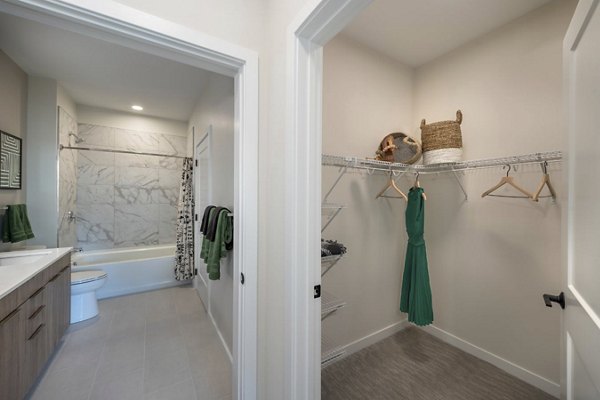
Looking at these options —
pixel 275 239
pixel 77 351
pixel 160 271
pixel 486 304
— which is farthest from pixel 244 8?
pixel 160 271

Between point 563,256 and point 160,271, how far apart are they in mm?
3940

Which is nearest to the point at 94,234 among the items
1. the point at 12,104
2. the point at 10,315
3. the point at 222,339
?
the point at 12,104

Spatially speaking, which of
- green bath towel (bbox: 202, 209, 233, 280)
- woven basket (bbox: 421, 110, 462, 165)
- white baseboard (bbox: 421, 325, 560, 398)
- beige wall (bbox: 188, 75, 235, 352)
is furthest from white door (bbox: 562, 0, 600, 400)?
green bath towel (bbox: 202, 209, 233, 280)

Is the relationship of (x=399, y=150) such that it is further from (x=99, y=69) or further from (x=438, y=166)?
(x=99, y=69)

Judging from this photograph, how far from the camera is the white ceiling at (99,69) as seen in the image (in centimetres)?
189

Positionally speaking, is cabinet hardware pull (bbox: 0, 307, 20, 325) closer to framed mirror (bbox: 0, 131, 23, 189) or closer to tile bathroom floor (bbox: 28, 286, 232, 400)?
tile bathroom floor (bbox: 28, 286, 232, 400)

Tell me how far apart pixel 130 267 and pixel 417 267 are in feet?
11.3

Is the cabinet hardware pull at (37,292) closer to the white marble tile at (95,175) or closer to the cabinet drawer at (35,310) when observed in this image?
the cabinet drawer at (35,310)

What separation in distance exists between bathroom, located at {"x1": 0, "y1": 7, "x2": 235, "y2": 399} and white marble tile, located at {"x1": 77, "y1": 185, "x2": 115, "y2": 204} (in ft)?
0.04

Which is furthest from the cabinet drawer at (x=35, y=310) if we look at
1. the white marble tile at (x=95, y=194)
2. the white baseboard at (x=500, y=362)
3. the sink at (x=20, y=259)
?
the white baseboard at (x=500, y=362)

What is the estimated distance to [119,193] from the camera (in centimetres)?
362

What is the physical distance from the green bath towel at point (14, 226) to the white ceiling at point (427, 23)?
3.20 meters

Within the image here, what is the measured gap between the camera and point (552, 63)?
1.53 m

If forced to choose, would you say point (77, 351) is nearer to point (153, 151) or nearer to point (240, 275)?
point (240, 275)
